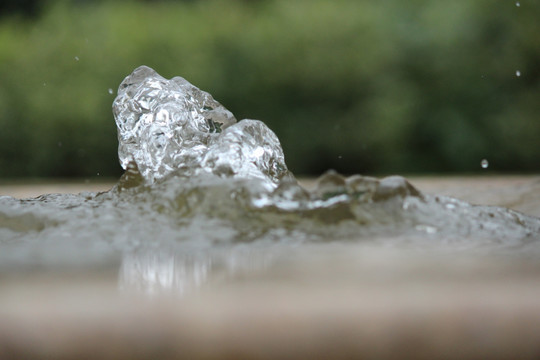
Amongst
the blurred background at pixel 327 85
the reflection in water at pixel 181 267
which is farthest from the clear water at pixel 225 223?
the blurred background at pixel 327 85

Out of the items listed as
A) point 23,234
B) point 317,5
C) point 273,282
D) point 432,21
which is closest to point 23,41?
point 317,5

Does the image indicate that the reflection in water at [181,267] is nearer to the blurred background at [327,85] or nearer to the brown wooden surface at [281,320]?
the brown wooden surface at [281,320]

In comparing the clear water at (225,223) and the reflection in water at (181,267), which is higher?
the reflection in water at (181,267)

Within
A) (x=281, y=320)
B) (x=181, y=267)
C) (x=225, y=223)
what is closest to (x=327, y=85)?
(x=225, y=223)

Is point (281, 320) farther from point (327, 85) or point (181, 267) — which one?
point (327, 85)

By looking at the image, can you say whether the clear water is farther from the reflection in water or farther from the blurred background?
the blurred background

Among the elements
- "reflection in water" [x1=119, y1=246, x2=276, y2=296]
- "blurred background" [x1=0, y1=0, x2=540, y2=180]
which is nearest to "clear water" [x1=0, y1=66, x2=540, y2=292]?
"reflection in water" [x1=119, y1=246, x2=276, y2=296]

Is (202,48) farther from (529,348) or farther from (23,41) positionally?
(529,348)

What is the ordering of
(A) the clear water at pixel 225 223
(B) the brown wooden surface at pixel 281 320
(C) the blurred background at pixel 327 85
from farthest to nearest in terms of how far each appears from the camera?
(C) the blurred background at pixel 327 85 → (A) the clear water at pixel 225 223 → (B) the brown wooden surface at pixel 281 320
